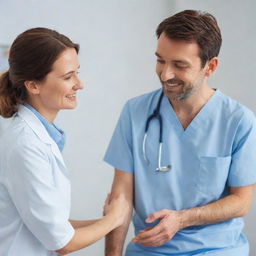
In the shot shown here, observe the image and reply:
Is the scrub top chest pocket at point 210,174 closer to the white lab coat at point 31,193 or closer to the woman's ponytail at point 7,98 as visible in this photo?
the white lab coat at point 31,193

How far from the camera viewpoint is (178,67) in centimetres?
155

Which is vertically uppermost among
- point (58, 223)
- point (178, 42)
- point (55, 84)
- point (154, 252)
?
point (178, 42)

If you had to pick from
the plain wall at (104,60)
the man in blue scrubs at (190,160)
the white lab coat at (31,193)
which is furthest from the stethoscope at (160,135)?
the plain wall at (104,60)

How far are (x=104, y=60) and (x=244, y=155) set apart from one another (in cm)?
109

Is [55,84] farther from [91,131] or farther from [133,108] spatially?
[91,131]

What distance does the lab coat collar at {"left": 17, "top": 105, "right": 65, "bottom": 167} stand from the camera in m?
1.29

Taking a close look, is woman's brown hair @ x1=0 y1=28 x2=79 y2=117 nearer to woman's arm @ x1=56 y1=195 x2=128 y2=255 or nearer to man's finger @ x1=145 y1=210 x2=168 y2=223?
woman's arm @ x1=56 y1=195 x2=128 y2=255

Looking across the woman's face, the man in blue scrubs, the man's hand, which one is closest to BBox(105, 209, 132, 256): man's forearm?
the man in blue scrubs

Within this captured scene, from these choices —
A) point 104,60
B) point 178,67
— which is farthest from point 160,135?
point 104,60

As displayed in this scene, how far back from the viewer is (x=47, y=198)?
123 centimetres

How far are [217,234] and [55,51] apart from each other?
785 mm

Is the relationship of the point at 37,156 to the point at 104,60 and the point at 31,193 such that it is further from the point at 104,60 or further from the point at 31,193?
the point at 104,60

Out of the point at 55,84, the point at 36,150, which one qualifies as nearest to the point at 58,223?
the point at 36,150

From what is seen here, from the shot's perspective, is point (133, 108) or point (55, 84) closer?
point (55, 84)
